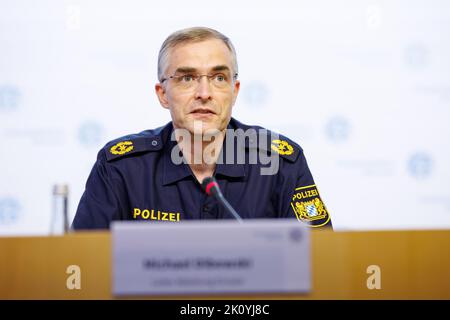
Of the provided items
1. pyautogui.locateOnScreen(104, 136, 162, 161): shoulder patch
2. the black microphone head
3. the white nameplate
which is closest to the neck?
pyautogui.locateOnScreen(104, 136, 162, 161): shoulder patch

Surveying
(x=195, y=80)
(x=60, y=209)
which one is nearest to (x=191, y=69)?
(x=195, y=80)

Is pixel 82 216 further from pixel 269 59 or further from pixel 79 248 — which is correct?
pixel 269 59

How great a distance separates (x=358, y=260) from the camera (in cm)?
104

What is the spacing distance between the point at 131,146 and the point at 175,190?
0.25 meters

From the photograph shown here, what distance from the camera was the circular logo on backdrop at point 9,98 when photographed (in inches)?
106

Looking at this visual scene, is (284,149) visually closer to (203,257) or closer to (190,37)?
(190,37)

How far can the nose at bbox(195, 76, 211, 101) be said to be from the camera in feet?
5.92

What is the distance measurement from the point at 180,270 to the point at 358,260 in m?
0.34

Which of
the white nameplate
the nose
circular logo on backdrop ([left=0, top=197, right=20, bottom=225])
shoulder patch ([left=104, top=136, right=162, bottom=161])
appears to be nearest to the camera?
the white nameplate

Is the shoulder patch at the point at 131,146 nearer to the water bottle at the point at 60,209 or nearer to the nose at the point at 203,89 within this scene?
the nose at the point at 203,89

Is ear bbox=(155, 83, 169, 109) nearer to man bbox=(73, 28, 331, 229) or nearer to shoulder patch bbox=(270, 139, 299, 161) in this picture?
man bbox=(73, 28, 331, 229)

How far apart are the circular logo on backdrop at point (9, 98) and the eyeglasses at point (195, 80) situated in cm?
121

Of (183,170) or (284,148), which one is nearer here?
(183,170)

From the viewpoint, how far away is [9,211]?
2.68 metres
